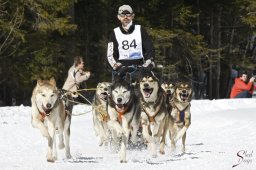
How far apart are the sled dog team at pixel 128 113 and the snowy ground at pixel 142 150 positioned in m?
0.26

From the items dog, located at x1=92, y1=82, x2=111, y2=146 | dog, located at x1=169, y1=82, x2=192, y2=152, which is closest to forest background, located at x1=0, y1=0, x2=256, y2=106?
dog, located at x1=92, y1=82, x2=111, y2=146

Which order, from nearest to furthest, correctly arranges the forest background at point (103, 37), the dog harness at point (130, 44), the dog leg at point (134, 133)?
the dog leg at point (134, 133), the dog harness at point (130, 44), the forest background at point (103, 37)

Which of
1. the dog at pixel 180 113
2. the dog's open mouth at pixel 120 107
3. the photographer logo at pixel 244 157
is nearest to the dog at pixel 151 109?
the dog at pixel 180 113

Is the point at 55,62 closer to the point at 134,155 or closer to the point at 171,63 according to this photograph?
the point at 171,63

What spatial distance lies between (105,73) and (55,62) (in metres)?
3.16

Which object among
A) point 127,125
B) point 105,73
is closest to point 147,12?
point 105,73

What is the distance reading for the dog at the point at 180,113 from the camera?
30.8 ft

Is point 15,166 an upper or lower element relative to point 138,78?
lower

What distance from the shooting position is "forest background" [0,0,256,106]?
23.5 meters

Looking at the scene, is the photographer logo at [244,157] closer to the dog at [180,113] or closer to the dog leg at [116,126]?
the dog at [180,113]

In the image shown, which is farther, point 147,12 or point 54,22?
point 147,12

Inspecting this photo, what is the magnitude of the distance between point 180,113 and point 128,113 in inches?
61.7

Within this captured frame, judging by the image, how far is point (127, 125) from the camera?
8.13 m

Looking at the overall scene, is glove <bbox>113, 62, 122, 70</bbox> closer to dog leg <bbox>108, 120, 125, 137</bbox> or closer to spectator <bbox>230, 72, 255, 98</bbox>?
dog leg <bbox>108, 120, 125, 137</bbox>
